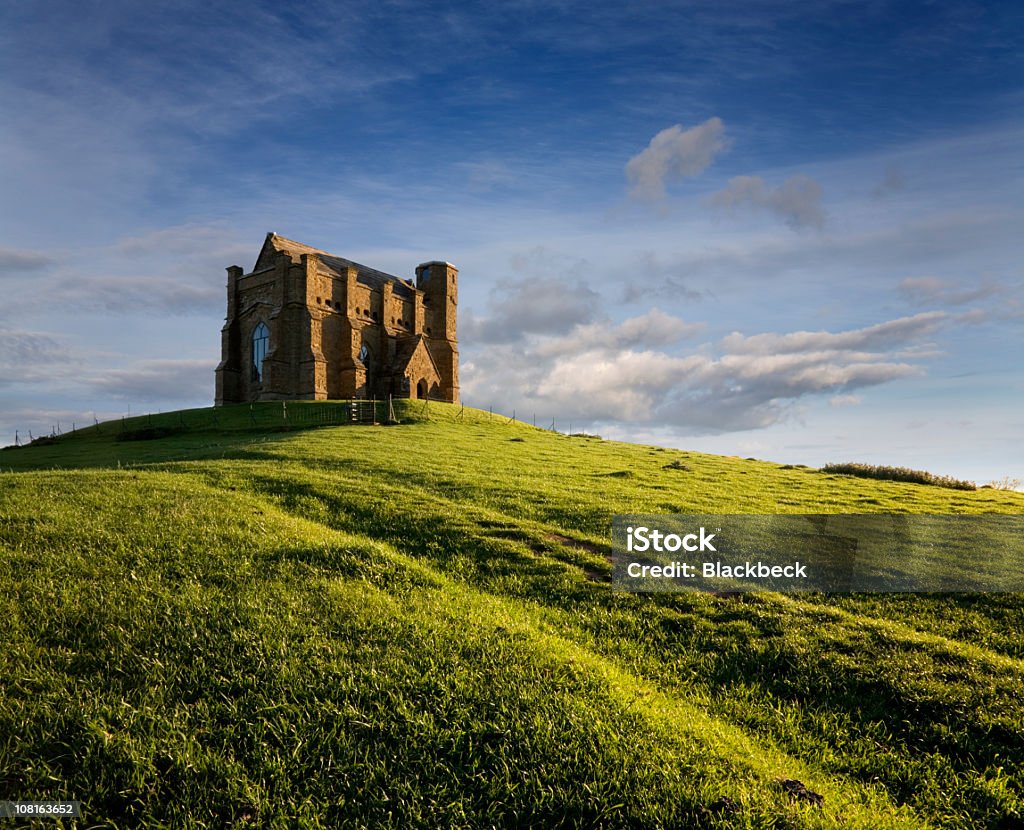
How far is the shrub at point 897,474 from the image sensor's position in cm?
2898

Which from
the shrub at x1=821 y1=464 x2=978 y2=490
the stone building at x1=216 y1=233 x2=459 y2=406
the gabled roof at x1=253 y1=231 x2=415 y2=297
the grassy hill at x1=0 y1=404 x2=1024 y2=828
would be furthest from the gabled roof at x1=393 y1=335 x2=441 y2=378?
the grassy hill at x1=0 y1=404 x2=1024 y2=828

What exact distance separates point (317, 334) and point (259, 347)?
7.65 meters

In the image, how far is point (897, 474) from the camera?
3081 centimetres

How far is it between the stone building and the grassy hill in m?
44.5

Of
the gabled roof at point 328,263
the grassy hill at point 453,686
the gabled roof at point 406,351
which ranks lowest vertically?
the grassy hill at point 453,686

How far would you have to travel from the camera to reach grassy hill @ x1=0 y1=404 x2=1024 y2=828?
197 inches

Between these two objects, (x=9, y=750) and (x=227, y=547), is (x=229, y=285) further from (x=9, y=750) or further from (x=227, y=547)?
(x=9, y=750)

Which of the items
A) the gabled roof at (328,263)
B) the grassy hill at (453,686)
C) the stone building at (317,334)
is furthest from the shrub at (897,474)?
the gabled roof at (328,263)

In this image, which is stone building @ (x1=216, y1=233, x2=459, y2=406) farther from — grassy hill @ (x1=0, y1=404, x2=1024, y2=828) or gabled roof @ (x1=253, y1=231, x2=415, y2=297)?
grassy hill @ (x1=0, y1=404, x2=1024, y2=828)

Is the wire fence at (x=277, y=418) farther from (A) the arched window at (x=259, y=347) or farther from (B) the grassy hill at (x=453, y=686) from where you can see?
(B) the grassy hill at (x=453, y=686)

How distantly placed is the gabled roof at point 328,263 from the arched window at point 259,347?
6.77m

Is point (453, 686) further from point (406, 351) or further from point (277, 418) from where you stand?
point (406, 351)

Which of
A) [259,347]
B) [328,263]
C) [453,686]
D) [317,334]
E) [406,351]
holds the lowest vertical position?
[453,686]

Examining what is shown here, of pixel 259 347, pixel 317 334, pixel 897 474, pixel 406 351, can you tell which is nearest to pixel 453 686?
pixel 897 474
